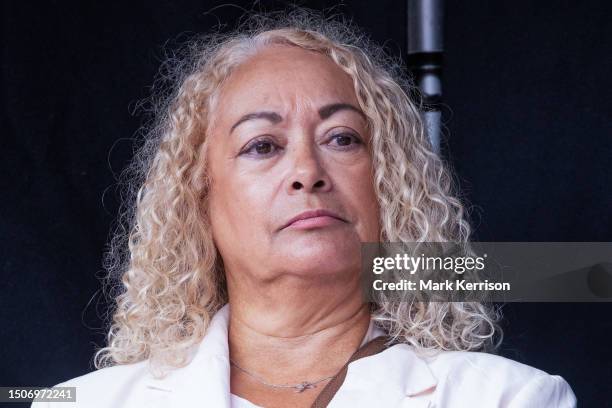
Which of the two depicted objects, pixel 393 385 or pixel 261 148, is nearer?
pixel 393 385

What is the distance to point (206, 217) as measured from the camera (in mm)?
2793

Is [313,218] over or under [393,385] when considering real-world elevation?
over

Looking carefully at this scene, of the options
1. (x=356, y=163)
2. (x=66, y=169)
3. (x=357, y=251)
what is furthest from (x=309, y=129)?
(x=66, y=169)

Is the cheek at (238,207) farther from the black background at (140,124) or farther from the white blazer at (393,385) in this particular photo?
the black background at (140,124)

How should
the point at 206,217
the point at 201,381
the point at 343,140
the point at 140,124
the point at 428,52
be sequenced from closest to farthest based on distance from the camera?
the point at 201,381 < the point at 343,140 < the point at 206,217 < the point at 428,52 < the point at 140,124

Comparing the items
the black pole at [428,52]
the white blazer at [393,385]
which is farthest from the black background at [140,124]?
the white blazer at [393,385]

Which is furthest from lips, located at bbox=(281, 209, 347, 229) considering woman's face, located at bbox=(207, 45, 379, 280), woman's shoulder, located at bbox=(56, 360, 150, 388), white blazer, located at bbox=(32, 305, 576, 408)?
woman's shoulder, located at bbox=(56, 360, 150, 388)

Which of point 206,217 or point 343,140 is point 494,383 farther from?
point 206,217

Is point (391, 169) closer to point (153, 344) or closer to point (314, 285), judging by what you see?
point (314, 285)

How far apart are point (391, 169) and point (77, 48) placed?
1.05 metres

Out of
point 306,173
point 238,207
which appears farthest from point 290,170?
point 238,207

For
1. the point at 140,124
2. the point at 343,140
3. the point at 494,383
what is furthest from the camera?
the point at 140,124

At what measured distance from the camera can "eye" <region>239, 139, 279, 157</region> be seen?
2535 mm

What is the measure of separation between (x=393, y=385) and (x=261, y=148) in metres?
0.63
